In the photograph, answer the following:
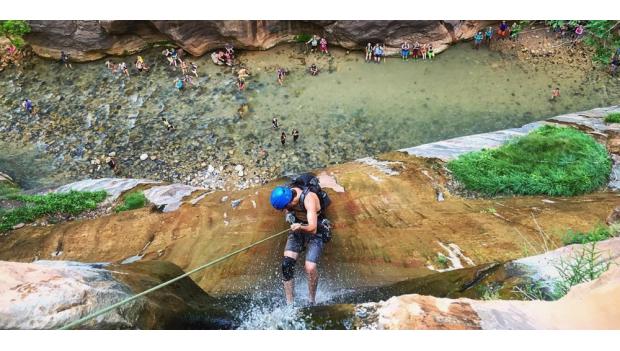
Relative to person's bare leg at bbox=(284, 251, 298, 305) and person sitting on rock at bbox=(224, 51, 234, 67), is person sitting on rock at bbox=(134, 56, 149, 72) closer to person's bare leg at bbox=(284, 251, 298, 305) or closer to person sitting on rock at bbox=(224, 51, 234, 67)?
person sitting on rock at bbox=(224, 51, 234, 67)

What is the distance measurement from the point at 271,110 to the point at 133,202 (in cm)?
440

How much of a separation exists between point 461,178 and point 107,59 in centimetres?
1013

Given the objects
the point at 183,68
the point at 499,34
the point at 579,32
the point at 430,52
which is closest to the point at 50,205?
the point at 183,68

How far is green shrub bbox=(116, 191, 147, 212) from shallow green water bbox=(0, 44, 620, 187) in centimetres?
222

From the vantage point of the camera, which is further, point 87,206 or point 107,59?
point 107,59

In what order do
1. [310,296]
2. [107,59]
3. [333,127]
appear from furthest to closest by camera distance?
1. [107,59]
2. [333,127]
3. [310,296]

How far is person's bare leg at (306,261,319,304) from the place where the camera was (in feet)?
14.7

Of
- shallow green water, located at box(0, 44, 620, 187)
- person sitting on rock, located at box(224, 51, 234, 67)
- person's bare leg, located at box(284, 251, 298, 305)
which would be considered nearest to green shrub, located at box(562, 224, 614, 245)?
person's bare leg, located at box(284, 251, 298, 305)

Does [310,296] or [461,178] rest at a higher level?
[461,178]

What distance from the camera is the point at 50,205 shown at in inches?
287

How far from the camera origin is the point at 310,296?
4.57m
